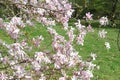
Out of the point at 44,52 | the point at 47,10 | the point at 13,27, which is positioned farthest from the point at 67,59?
the point at 13,27

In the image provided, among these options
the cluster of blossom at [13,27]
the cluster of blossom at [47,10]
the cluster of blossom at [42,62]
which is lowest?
the cluster of blossom at [42,62]

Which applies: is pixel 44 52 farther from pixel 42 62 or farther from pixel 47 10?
pixel 47 10

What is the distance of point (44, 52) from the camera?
15.6ft

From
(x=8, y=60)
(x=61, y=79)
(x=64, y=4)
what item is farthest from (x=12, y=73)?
(x=64, y=4)

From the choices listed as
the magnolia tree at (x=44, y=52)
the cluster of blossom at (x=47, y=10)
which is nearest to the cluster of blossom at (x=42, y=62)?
the magnolia tree at (x=44, y=52)

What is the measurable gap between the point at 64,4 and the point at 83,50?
12578 mm

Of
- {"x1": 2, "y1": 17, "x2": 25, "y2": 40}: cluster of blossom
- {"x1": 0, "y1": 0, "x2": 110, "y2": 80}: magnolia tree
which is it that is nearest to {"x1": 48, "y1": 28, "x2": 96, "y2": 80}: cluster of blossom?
{"x1": 0, "y1": 0, "x2": 110, "y2": 80}: magnolia tree

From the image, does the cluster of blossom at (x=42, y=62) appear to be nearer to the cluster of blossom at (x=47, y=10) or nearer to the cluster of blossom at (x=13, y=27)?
the cluster of blossom at (x=13, y=27)

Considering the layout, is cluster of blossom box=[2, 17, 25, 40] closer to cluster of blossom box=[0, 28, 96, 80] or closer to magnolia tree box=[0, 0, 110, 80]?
magnolia tree box=[0, 0, 110, 80]

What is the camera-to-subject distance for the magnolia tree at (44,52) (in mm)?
4469

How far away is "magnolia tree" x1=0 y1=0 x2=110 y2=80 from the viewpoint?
4.47m

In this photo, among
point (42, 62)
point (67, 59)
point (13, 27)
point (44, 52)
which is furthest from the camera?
point (44, 52)

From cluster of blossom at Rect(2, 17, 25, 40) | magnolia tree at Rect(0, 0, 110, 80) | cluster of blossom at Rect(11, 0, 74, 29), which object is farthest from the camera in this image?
cluster of blossom at Rect(11, 0, 74, 29)

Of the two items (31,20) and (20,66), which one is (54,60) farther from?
(31,20)
